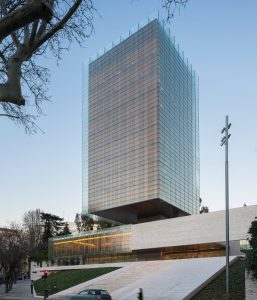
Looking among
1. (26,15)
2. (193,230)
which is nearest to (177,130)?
(193,230)

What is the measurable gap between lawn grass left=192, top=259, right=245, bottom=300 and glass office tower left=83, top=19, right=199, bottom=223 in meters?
45.0

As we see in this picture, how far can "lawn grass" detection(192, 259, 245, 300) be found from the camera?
107 feet

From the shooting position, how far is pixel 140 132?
9025 cm

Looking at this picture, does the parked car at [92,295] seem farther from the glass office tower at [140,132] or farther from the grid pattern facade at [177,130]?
the grid pattern facade at [177,130]

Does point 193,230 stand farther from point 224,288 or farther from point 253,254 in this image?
point 253,254

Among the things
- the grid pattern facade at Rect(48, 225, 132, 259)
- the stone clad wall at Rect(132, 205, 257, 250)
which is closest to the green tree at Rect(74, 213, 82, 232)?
the grid pattern facade at Rect(48, 225, 132, 259)

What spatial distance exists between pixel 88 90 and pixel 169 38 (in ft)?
64.7

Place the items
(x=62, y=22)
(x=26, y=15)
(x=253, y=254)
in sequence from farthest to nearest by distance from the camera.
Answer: (x=253, y=254)
(x=62, y=22)
(x=26, y=15)

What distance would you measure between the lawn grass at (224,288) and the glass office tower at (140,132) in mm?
45023

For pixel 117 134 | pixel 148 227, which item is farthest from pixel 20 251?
pixel 117 134

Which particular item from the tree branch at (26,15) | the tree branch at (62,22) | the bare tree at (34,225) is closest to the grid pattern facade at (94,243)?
Answer: the bare tree at (34,225)

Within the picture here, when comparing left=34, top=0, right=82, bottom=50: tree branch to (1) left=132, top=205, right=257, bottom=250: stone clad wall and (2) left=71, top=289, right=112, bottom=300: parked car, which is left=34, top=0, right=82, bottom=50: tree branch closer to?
(2) left=71, top=289, right=112, bottom=300: parked car

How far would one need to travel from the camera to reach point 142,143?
89.5 meters

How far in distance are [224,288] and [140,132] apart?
185ft
